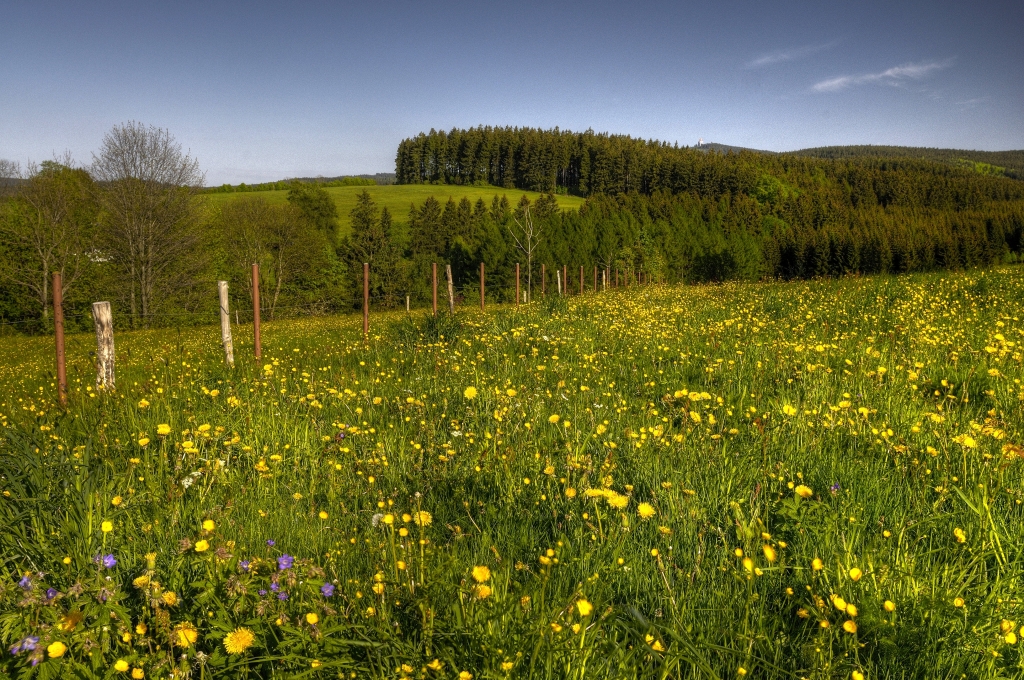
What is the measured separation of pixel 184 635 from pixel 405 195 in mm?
106462

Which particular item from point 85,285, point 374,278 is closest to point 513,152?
Result: point 374,278

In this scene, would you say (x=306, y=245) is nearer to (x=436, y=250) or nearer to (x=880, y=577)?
(x=436, y=250)

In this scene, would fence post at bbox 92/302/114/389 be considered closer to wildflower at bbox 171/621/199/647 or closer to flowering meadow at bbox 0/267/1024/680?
flowering meadow at bbox 0/267/1024/680

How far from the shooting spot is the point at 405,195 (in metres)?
103

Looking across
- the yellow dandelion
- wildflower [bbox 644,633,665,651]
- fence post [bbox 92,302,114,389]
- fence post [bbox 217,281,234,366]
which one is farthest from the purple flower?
fence post [bbox 217,281,234,366]

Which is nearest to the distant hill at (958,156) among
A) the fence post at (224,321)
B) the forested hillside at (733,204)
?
the forested hillside at (733,204)

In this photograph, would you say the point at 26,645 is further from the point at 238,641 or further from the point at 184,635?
the point at 238,641

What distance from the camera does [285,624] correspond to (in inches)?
67.5

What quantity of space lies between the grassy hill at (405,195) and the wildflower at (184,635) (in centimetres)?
8180

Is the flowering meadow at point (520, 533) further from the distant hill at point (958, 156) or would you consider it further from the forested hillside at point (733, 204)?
the distant hill at point (958, 156)

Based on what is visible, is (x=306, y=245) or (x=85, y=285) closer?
(x=85, y=285)

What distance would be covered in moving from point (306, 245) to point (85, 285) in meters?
20.3

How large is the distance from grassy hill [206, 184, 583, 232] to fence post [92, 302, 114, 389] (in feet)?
248

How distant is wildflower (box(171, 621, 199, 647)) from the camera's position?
5.39 feet
